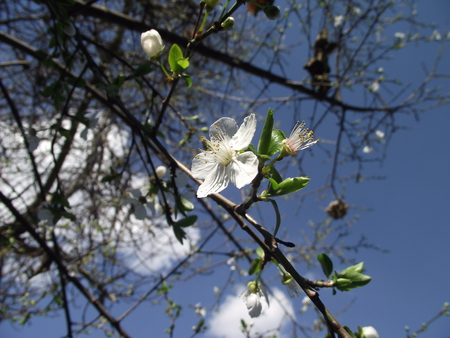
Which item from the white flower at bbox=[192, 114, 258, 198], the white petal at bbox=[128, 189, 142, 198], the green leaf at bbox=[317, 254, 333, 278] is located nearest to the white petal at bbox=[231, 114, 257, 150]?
the white flower at bbox=[192, 114, 258, 198]

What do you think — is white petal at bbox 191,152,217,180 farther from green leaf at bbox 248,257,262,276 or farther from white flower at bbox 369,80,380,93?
white flower at bbox 369,80,380,93

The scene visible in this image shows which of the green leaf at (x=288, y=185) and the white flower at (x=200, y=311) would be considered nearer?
the green leaf at (x=288, y=185)

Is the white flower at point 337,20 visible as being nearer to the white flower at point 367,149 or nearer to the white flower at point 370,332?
the white flower at point 367,149

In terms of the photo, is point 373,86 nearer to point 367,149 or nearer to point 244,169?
point 367,149

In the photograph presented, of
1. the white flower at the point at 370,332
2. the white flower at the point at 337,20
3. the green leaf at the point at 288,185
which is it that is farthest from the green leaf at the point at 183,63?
the white flower at the point at 337,20

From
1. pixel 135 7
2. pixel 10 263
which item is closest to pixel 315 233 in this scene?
pixel 135 7

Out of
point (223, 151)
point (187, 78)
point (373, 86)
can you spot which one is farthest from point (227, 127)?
point (373, 86)

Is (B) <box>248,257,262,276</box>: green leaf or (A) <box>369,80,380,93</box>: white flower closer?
(B) <box>248,257,262,276</box>: green leaf

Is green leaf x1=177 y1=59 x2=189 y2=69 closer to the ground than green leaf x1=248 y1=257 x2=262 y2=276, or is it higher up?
higher up
